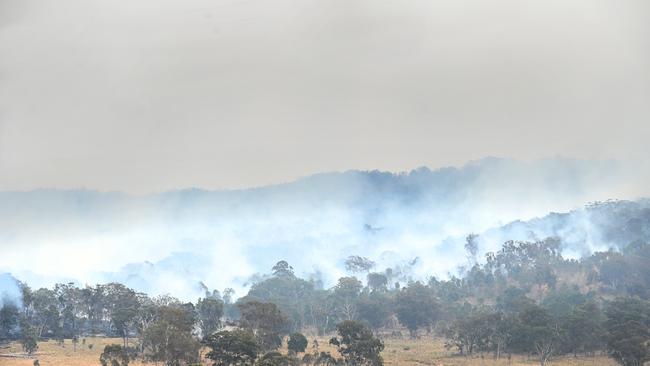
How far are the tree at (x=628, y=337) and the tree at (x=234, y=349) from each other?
117 ft

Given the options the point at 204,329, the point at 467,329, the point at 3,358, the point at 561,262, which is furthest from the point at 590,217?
the point at 3,358

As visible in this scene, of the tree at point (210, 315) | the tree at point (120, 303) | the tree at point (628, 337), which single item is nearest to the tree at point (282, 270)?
the tree at point (120, 303)

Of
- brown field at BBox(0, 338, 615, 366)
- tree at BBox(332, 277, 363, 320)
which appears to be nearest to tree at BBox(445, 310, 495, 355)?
brown field at BBox(0, 338, 615, 366)

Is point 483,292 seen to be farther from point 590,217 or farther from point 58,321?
point 58,321

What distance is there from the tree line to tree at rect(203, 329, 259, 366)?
116 mm

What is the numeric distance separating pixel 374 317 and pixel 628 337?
47301mm

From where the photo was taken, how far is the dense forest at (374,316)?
57.4 meters

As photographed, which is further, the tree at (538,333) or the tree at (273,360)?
the tree at (538,333)

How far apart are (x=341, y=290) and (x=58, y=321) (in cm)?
5221

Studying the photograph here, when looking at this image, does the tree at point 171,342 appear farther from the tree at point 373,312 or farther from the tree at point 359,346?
the tree at point 373,312

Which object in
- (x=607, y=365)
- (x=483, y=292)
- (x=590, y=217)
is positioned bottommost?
(x=607, y=365)


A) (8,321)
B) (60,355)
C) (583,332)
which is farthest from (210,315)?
(583,332)

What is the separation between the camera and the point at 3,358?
209ft

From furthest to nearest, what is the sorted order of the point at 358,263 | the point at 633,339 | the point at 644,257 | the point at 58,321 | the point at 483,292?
1. the point at 358,263
2. the point at 483,292
3. the point at 644,257
4. the point at 58,321
5. the point at 633,339
